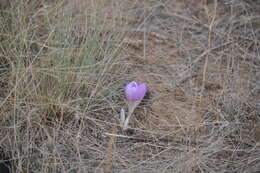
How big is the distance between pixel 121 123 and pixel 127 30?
64 centimetres

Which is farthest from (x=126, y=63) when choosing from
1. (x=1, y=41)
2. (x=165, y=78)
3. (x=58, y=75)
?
(x=1, y=41)

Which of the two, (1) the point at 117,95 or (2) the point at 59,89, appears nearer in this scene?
(2) the point at 59,89

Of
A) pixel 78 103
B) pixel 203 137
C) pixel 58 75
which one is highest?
pixel 58 75

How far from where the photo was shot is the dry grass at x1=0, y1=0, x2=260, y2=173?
1377mm

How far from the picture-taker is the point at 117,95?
165cm

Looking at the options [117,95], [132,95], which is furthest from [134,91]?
[117,95]

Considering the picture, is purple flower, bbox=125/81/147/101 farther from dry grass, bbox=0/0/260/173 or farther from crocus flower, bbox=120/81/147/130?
dry grass, bbox=0/0/260/173

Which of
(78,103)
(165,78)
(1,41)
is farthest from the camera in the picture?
(165,78)

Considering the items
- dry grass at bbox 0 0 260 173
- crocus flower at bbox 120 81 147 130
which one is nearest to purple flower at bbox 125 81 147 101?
crocus flower at bbox 120 81 147 130

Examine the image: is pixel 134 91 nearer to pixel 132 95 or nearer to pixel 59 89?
pixel 132 95

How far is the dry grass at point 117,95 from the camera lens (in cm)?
138

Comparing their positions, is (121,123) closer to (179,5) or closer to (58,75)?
(58,75)

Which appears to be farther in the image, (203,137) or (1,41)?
(1,41)

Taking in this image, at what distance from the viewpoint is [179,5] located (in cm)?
228
